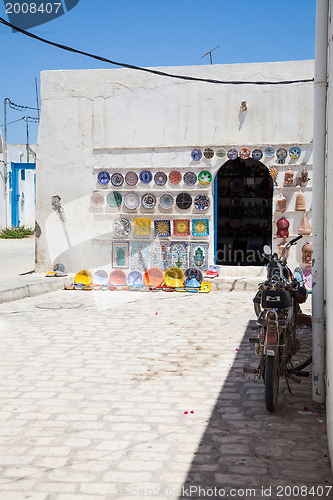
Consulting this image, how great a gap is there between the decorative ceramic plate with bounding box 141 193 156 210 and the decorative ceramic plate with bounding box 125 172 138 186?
0.36 metres

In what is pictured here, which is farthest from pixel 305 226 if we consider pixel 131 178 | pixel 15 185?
pixel 15 185

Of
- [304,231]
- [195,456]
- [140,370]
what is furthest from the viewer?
[304,231]

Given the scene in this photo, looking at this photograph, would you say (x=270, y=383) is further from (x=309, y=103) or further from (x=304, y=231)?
(x=309, y=103)

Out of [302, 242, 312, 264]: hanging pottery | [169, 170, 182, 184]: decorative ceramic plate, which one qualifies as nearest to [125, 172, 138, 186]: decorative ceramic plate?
[169, 170, 182, 184]: decorative ceramic plate

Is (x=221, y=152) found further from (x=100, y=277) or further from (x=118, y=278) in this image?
(x=100, y=277)

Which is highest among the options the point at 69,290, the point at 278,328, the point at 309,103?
A: the point at 309,103

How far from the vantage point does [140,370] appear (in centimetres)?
508

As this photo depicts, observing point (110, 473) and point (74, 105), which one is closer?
point (110, 473)

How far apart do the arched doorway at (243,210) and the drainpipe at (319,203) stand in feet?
28.0

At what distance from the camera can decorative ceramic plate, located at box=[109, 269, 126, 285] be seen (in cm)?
1116

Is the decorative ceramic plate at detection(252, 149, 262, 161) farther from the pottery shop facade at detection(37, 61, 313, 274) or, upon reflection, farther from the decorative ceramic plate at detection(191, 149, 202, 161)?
the decorative ceramic plate at detection(191, 149, 202, 161)

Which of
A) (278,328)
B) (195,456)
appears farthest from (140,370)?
(195,456)

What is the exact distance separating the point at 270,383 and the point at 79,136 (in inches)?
343

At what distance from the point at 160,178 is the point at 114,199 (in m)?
1.12
